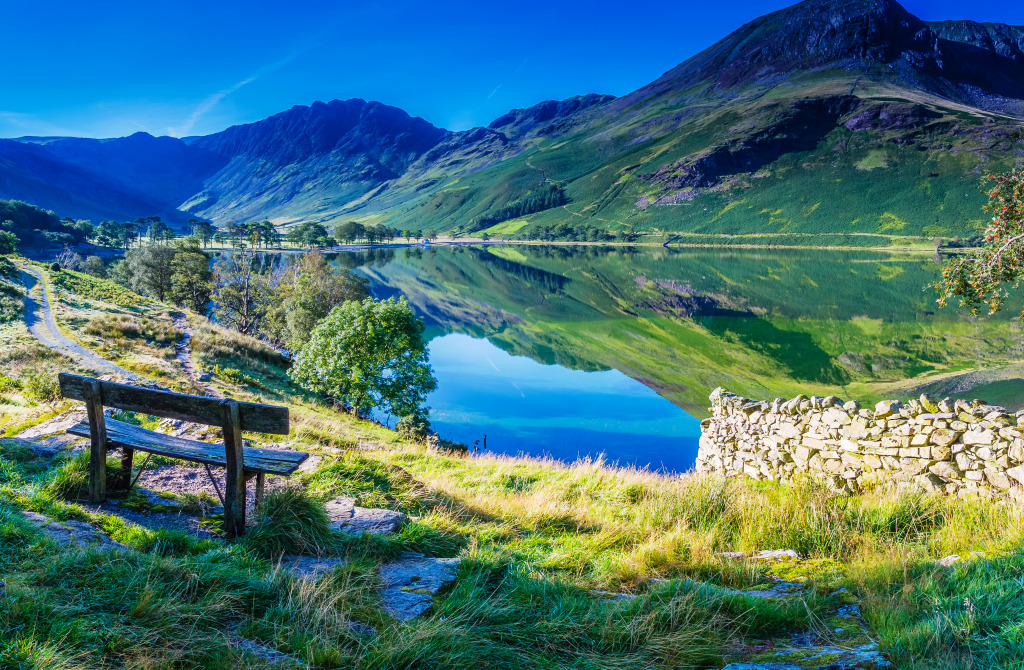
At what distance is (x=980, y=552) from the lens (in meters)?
6.06

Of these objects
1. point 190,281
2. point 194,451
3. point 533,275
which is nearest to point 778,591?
point 194,451

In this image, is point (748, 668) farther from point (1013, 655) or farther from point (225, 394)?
point (225, 394)

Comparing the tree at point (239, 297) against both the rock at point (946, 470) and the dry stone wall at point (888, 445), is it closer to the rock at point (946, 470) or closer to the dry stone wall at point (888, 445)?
the dry stone wall at point (888, 445)

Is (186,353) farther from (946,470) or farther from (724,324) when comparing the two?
(724,324)

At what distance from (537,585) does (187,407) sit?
4513mm

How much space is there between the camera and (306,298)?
45312 millimetres

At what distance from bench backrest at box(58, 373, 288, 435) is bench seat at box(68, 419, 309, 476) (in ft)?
2.31

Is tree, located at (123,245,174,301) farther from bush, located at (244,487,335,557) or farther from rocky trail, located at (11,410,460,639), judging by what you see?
bush, located at (244,487,335,557)

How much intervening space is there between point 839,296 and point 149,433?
323ft

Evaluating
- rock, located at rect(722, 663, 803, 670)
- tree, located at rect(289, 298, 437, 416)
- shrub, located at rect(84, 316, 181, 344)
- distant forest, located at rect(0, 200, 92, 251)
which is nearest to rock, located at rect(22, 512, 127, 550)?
rock, located at rect(722, 663, 803, 670)

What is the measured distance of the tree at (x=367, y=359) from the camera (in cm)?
2655

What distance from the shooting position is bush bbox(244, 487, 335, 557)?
591 cm

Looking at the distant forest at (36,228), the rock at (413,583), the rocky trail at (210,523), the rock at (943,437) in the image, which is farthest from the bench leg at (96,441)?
the distant forest at (36,228)

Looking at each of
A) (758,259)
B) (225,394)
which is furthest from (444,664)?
(758,259)
